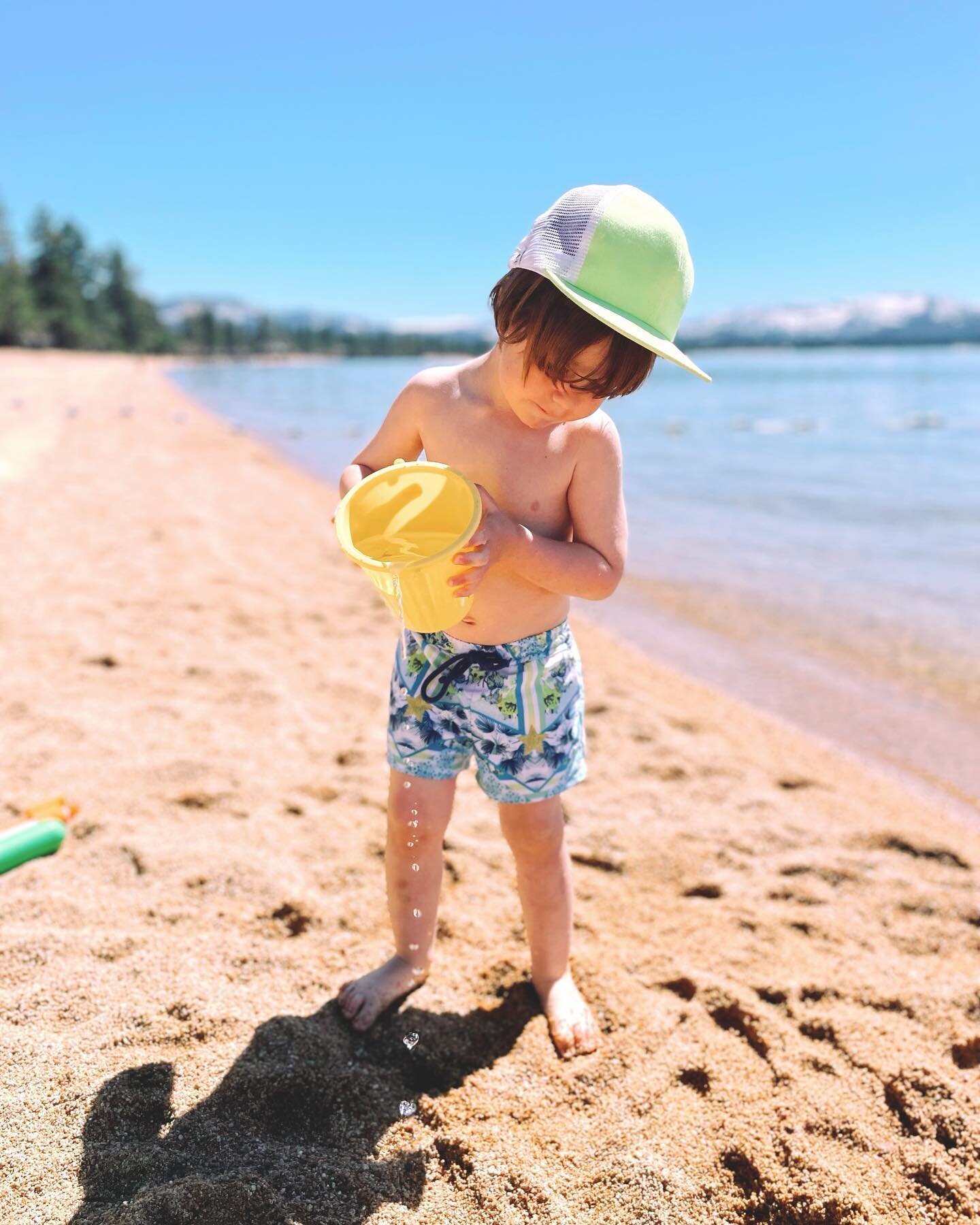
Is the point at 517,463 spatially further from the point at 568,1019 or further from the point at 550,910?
the point at 568,1019

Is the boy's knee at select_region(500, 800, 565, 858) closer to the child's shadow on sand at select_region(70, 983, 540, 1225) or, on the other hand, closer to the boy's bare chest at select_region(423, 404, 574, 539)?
the child's shadow on sand at select_region(70, 983, 540, 1225)

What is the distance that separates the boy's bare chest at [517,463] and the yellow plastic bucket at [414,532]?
154 millimetres

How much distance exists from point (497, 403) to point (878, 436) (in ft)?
51.7

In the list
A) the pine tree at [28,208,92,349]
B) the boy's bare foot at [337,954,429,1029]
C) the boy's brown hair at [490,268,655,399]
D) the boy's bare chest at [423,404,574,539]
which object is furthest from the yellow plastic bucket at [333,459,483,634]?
the pine tree at [28,208,92,349]

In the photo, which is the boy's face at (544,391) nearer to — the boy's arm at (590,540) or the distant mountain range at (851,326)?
the boy's arm at (590,540)

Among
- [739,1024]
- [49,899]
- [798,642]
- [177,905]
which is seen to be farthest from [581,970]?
[798,642]

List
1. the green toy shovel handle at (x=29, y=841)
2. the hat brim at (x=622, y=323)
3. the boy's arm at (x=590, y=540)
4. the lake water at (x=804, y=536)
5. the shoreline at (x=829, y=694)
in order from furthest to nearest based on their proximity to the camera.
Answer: the lake water at (x=804, y=536), the shoreline at (x=829, y=694), the green toy shovel handle at (x=29, y=841), the boy's arm at (x=590, y=540), the hat brim at (x=622, y=323)

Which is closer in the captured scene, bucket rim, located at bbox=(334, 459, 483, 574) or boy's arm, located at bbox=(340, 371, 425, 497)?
bucket rim, located at bbox=(334, 459, 483, 574)

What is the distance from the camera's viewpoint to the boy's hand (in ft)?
4.94

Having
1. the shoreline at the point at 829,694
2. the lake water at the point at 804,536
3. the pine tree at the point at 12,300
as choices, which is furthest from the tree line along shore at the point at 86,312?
the shoreline at the point at 829,694

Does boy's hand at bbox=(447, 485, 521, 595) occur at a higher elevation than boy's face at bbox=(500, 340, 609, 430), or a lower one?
lower

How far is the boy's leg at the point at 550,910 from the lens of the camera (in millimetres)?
1913

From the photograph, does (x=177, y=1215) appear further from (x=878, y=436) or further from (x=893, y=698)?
(x=878, y=436)

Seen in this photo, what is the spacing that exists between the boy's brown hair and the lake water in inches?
114
